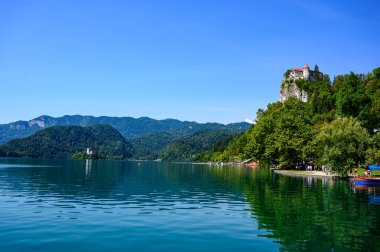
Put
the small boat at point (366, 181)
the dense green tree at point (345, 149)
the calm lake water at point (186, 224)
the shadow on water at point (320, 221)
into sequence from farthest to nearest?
the dense green tree at point (345, 149), the small boat at point (366, 181), the shadow on water at point (320, 221), the calm lake water at point (186, 224)

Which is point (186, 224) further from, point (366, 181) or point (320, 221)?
point (366, 181)

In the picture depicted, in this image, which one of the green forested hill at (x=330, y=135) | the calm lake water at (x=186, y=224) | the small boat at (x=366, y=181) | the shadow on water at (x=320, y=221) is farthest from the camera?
the green forested hill at (x=330, y=135)

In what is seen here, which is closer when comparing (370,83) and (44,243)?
(44,243)

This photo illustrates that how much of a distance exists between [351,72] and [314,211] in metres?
116

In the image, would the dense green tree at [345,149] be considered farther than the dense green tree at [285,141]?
No

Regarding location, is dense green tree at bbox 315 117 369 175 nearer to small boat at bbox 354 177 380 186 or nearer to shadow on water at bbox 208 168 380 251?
small boat at bbox 354 177 380 186

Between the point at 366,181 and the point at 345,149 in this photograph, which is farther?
the point at 345,149

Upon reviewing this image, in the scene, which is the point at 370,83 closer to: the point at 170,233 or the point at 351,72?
the point at 351,72

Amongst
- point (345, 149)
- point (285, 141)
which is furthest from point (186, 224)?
point (285, 141)

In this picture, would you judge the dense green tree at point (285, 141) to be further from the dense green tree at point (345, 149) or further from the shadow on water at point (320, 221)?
the shadow on water at point (320, 221)

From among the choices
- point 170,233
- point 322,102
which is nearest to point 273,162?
point 322,102

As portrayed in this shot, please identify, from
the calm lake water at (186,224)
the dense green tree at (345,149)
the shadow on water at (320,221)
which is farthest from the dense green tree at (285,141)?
the calm lake water at (186,224)

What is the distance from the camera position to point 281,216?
26.4 meters

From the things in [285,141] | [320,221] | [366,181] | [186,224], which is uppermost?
[285,141]
